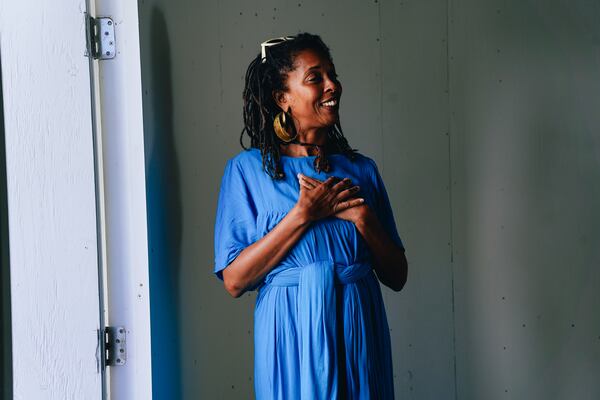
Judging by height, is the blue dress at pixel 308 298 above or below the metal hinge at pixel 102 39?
below

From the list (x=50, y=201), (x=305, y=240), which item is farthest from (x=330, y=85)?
(x=50, y=201)

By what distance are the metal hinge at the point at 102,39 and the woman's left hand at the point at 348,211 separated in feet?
1.80

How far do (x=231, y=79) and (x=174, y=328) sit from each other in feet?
2.90

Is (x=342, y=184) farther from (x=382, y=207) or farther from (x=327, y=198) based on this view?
(x=382, y=207)

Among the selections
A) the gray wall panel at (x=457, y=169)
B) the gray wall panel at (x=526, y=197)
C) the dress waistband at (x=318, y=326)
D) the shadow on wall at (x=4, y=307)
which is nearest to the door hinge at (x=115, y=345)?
the dress waistband at (x=318, y=326)

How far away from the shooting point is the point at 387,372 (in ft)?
5.32

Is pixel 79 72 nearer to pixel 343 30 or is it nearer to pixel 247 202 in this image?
pixel 247 202

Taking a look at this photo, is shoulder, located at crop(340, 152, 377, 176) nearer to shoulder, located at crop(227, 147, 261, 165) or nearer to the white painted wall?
shoulder, located at crop(227, 147, 261, 165)

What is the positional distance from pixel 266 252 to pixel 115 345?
1.46 feet

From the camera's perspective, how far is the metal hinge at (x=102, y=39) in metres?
1.64

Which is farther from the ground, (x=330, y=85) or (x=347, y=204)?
(x=330, y=85)

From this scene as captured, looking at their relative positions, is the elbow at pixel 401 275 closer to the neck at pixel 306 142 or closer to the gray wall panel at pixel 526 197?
the neck at pixel 306 142

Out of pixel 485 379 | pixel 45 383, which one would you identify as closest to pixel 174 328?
pixel 45 383

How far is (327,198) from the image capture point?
1.56m
